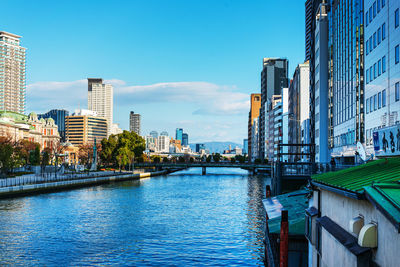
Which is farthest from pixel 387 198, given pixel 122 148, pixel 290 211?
pixel 122 148

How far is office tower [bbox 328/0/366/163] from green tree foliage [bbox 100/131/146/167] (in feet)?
310

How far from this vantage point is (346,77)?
7969cm

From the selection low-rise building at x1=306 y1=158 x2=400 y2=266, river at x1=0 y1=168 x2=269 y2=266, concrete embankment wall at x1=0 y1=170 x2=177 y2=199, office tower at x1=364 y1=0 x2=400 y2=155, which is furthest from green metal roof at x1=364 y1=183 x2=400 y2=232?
concrete embankment wall at x1=0 y1=170 x2=177 y2=199

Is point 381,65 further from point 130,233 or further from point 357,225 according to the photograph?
point 357,225

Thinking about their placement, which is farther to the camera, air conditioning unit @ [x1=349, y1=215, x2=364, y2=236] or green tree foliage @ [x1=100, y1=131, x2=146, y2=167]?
green tree foliage @ [x1=100, y1=131, x2=146, y2=167]

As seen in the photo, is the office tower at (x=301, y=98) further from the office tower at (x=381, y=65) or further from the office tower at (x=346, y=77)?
the office tower at (x=381, y=65)

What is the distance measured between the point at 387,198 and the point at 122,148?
16521 centimetres

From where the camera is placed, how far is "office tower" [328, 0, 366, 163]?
229 ft

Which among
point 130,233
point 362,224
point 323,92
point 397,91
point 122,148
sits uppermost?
point 323,92

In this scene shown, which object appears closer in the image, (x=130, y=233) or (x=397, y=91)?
(x=130, y=233)

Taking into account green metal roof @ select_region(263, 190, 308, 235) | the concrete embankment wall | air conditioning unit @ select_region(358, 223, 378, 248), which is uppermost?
air conditioning unit @ select_region(358, 223, 378, 248)

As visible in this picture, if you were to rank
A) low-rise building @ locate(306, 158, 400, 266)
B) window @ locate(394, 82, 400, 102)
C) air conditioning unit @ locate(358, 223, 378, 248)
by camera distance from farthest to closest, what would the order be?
window @ locate(394, 82, 400, 102), air conditioning unit @ locate(358, 223, 378, 248), low-rise building @ locate(306, 158, 400, 266)

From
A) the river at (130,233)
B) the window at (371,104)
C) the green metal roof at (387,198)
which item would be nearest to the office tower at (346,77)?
the window at (371,104)

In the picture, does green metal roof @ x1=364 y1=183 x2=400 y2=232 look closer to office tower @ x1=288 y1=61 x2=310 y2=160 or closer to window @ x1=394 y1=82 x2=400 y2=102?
window @ x1=394 y1=82 x2=400 y2=102
